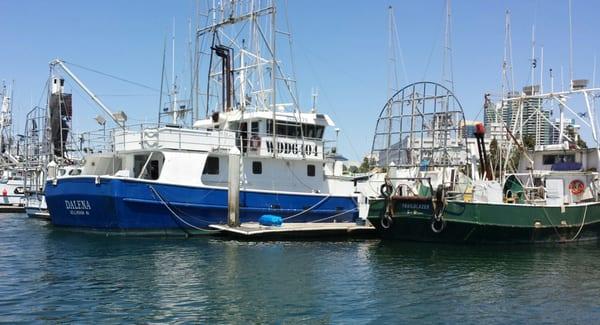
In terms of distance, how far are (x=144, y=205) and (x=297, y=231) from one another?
19.5 ft

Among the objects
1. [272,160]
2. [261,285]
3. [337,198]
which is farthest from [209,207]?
[261,285]

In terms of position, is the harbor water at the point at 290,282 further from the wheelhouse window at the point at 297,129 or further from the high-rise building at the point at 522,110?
the wheelhouse window at the point at 297,129

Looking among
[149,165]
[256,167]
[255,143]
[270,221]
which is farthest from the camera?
[256,167]

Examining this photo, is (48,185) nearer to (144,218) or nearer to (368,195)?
(144,218)

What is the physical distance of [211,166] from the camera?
26.0 meters

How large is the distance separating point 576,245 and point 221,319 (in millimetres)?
17074

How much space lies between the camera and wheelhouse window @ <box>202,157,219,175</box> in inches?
1022

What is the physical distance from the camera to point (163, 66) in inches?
1443

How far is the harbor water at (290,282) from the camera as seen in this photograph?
12086 mm

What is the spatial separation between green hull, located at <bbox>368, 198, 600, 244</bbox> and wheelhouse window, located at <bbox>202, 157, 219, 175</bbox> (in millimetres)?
6913

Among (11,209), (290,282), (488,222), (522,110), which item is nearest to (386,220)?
(488,222)

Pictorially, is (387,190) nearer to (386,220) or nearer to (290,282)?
(386,220)

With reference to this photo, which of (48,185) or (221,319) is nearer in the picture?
(221,319)

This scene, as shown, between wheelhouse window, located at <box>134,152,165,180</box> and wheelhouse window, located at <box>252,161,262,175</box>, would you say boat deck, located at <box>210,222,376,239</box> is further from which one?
wheelhouse window, located at <box>134,152,165,180</box>
